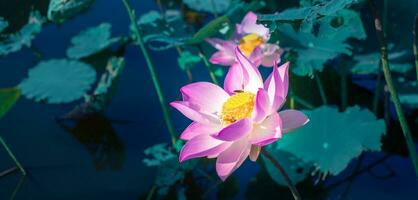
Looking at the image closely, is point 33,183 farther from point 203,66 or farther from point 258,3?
point 258,3

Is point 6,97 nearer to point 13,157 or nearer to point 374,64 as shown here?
point 13,157

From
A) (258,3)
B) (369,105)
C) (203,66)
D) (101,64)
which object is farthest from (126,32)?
(369,105)

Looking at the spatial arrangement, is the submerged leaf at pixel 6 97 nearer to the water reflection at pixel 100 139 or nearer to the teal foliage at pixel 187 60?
the water reflection at pixel 100 139

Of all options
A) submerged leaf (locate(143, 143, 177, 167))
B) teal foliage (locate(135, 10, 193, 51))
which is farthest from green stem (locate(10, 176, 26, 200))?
teal foliage (locate(135, 10, 193, 51))

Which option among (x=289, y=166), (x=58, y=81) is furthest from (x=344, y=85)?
(x=58, y=81)

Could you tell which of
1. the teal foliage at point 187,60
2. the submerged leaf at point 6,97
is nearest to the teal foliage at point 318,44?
the teal foliage at point 187,60
